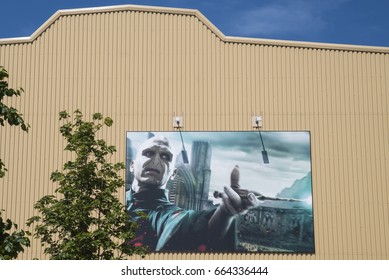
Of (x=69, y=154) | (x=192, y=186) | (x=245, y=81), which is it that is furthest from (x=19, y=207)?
→ (x=245, y=81)

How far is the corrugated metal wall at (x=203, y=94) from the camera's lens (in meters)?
31.3

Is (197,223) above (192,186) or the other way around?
the other way around

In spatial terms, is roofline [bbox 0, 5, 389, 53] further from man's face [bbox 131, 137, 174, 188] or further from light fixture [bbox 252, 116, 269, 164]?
man's face [bbox 131, 137, 174, 188]

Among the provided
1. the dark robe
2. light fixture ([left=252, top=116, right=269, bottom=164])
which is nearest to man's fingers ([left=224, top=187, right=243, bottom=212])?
the dark robe

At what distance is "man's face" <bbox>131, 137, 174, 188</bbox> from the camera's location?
31.0 metres

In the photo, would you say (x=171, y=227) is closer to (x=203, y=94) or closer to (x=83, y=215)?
(x=203, y=94)

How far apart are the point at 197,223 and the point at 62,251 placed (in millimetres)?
13205

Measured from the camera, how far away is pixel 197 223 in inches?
1203

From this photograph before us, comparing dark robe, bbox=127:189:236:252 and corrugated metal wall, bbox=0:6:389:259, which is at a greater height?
corrugated metal wall, bbox=0:6:389:259

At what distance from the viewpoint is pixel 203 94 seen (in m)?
32.0

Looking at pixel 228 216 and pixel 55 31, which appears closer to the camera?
pixel 228 216

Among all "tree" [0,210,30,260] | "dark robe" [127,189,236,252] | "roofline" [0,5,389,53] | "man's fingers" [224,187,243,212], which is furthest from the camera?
"roofline" [0,5,389,53]

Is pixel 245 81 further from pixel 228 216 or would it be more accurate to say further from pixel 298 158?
pixel 228 216

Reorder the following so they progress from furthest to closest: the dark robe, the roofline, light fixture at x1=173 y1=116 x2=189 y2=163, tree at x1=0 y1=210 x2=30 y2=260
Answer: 1. the roofline
2. light fixture at x1=173 y1=116 x2=189 y2=163
3. the dark robe
4. tree at x1=0 y1=210 x2=30 y2=260
